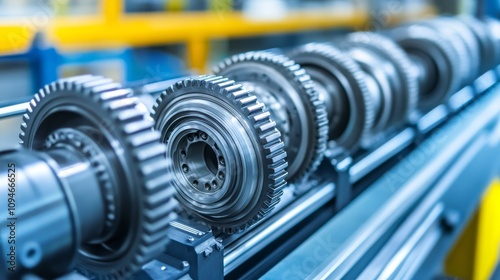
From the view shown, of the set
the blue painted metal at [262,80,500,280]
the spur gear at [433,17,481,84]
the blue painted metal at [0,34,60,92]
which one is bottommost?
the blue painted metal at [262,80,500,280]

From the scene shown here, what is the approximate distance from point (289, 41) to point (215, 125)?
3.54 m

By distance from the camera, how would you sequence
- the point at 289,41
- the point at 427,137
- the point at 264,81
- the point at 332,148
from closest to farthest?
the point at 264,81 < the point at 332,148 < the point at 427,137 < the point at 289,41

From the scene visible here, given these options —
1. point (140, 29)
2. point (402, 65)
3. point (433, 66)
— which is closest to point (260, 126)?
point (402, 65)

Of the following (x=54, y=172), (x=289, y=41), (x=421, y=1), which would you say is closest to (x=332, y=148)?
(x=54, y=172)

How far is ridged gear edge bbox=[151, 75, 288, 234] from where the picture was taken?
2.55 feet

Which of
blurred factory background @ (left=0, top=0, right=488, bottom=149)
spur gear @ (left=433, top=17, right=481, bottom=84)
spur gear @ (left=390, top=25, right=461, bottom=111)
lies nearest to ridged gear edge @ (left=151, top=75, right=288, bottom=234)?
blurred factory background @ (left=0, top=0, right=488, bottom=149)

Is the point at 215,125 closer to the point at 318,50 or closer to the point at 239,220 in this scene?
the point at 239,220

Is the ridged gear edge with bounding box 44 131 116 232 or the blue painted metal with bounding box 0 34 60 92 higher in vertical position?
the blue painted metal with bounding box 0 34 60 92

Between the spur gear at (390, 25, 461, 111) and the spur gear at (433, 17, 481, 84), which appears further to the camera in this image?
the spur gear at (433, 17, 481, 84)

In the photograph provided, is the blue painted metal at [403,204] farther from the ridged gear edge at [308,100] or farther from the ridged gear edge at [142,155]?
the ridged gear edge at [142,155]

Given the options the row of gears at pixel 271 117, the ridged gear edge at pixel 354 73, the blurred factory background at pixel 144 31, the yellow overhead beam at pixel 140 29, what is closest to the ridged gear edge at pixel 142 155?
the row of gears at pixel 271 117

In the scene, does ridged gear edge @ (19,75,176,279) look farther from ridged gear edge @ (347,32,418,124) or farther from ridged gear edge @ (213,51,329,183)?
ridged gear edge @ (347,32,418,124)

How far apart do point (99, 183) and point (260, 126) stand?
288 mm

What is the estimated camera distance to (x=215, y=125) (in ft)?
2.54
